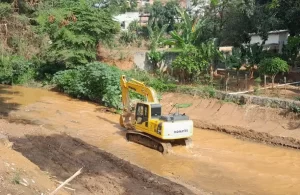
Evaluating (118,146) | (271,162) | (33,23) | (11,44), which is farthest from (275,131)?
(33,23)

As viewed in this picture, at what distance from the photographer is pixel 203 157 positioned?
45.8 ft

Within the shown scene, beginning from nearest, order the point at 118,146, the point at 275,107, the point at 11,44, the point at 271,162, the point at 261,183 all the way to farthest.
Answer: the point at 261,183, the point at 271,162, the point at 118,146, the point at 275,107, the point at 11,44

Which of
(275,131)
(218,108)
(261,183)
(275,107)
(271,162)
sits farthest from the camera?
(218,108)

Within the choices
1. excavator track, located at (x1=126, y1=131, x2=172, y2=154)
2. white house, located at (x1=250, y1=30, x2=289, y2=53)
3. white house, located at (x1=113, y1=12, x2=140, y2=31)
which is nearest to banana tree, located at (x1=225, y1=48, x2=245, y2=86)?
white house, located at (x1=250, y1=30, x2=289, y2=53)

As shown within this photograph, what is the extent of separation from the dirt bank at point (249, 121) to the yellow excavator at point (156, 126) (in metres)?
3.78

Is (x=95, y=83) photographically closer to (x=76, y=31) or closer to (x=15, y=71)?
(x=76, y=31)

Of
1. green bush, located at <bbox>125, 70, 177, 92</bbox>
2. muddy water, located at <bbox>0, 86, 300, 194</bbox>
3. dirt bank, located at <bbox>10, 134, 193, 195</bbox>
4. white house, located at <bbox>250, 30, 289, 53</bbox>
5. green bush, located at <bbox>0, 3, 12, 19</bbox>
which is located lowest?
muddy water, located at <bbox>0, 86, 300, 194</bbox>

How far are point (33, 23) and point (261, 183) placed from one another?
2386 cm

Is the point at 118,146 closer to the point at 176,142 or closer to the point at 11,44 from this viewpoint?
the point at 176,142

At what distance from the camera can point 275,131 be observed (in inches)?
660

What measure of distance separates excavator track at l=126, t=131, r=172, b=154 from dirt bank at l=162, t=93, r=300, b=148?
4.30m

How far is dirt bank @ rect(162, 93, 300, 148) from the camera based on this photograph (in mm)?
16409

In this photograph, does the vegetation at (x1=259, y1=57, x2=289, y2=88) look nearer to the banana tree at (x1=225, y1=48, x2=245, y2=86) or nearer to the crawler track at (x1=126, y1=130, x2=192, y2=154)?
the banana tree at (x1=225, y1=48, x2=245, y2=86)

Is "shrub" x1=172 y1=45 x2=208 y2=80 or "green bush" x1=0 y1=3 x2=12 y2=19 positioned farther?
"green bush" x1=0 y1=3 x2=12 y2=19
